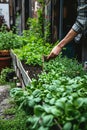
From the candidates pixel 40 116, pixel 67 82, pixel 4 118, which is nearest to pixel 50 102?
pixel 40 116

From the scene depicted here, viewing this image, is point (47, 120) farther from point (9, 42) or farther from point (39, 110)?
point (9, 42)

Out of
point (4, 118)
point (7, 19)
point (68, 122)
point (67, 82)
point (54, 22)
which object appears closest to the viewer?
point (68, 122)

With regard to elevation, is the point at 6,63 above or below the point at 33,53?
below

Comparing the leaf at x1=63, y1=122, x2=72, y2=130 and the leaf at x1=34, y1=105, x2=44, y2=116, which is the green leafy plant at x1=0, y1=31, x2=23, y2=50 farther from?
the leaf at x1=63, y1=122, x2=72, y2=130

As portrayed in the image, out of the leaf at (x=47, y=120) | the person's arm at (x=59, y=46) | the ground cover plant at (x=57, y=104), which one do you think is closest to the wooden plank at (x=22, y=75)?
the person's arm at (x=59, y=46)

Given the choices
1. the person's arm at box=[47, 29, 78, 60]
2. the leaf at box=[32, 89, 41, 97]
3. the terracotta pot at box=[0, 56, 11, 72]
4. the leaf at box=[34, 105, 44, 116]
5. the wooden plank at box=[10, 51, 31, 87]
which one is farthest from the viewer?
the terracotta pot at box=[0, 56, 11, 72]

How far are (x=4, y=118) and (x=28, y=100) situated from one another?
2.83 m

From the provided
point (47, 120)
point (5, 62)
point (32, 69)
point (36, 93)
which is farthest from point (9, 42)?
point (47, 120)

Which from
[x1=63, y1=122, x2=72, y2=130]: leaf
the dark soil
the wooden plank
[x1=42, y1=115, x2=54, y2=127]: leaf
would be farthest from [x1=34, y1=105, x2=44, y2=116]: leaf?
the dark soil

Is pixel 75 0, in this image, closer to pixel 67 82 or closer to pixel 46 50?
pixel 46 50

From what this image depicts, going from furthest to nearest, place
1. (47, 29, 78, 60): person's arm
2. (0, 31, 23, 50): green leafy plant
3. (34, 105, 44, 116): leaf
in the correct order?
(0, 31, 23, 50): green leafy plant, (47, 29, 78, 60): person's arm, (34, 105, 44, 116): leaf

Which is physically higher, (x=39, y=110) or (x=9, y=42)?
(x=39, y=110)

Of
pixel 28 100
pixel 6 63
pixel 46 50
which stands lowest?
pixel 6 63

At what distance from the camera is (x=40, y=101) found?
9.98ft
